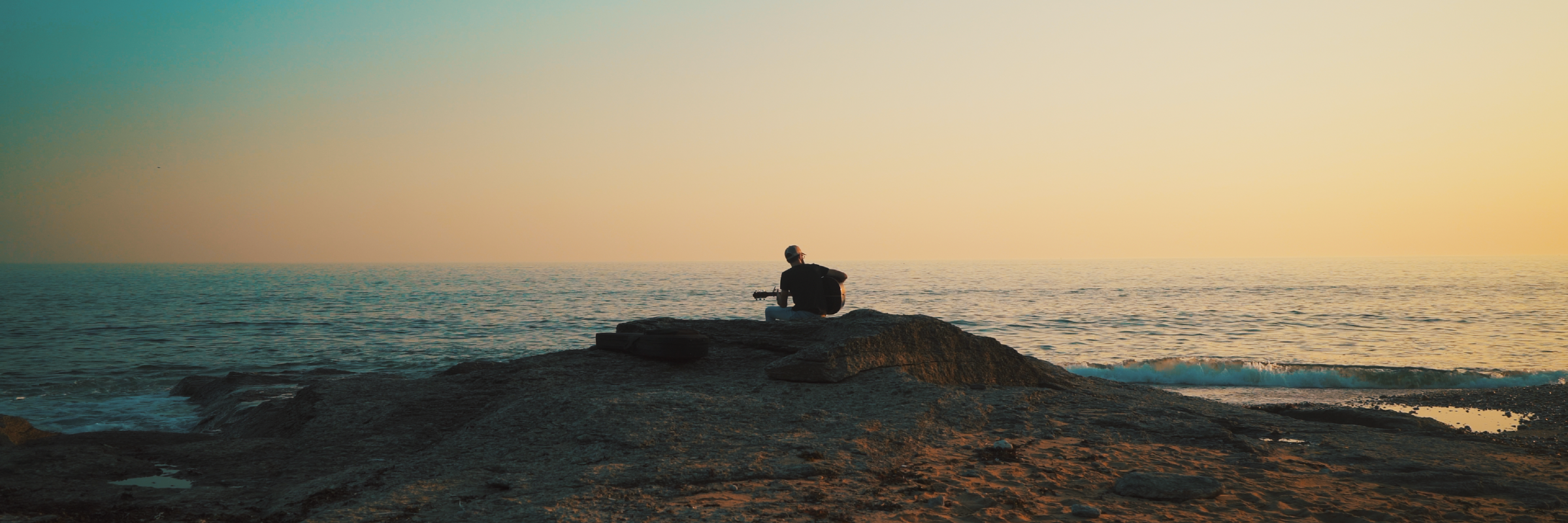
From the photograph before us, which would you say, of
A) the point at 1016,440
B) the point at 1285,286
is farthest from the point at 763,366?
the point at 1285,286

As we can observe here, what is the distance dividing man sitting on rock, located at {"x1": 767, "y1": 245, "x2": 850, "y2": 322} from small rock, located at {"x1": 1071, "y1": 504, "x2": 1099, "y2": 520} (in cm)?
492

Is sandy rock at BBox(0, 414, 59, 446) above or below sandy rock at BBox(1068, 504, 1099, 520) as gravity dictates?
below

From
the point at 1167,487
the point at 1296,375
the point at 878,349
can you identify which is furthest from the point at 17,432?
the point at 1296,375

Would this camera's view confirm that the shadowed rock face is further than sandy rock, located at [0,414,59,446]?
Yes

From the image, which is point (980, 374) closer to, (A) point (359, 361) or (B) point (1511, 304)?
(A) point (359, 361)

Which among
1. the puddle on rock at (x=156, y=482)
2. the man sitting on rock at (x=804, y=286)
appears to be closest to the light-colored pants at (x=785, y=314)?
the man sitting on rock at (x=804, y=286)

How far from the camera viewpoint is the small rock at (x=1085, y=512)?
385cm

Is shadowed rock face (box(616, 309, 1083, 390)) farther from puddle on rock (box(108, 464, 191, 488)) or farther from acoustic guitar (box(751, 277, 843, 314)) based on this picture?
puddle on rock (box(108, 464, 191, 488))

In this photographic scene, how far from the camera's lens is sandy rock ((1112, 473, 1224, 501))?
4191 millimetres

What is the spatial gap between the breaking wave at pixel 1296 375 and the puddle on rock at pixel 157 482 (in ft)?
47.0

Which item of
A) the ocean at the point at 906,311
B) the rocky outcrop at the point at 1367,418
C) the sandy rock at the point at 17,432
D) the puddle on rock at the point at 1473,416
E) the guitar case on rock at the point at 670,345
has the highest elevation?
the guitar case on rock at the point at 670,345

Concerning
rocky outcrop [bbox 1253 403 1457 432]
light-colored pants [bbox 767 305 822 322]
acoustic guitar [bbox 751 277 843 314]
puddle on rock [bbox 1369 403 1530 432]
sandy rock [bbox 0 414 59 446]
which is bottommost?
puddle on rock [bbox 1369 403 1530 432]

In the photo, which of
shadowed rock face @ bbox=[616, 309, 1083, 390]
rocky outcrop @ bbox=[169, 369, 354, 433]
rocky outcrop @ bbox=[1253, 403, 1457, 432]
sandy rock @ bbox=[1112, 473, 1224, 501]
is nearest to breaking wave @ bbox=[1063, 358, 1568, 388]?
rocky outcrop @ bbox=[1253, 403, 1457, 432]

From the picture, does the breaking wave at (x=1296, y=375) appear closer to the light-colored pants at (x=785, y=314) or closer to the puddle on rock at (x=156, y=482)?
the light-colored pants at (x=785, y=314)
